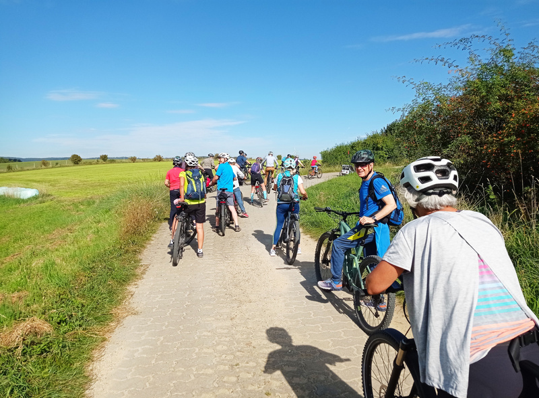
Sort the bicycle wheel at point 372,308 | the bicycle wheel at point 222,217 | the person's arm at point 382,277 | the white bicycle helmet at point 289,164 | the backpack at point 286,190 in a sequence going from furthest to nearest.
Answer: the bicycle wheel at point 222,217, the white bicycle helmet at point 289,164, the backpack at point 286,190, the bicycle wheel at point 372,308, the person's arm at point 382,277

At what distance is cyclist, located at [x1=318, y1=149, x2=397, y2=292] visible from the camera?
160 inches

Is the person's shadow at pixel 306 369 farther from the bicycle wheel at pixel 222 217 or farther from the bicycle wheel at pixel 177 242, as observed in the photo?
the bicycle wheel at pixel 222 217

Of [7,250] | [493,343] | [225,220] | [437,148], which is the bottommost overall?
[7,250]

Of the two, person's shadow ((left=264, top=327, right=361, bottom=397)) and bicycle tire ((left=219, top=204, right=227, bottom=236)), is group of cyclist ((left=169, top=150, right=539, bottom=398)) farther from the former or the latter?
bicycle tire ((left=219, top=204, right=227, bottom=236))

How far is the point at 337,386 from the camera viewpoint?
3.13 meters

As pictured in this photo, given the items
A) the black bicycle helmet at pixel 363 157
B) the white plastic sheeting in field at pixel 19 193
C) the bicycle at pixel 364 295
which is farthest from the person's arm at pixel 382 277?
the white plastic sheeting in field at pixel 19 193

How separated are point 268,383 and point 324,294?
2330 mm

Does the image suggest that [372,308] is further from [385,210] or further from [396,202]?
[396,202]

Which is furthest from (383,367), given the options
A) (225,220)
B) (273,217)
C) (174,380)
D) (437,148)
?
(437,148)

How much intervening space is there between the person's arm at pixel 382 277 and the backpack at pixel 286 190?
4.85 metres

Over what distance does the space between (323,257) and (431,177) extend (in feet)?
12.9

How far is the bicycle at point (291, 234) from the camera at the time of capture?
6.68 m

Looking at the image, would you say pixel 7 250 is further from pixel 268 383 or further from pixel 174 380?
pixel 268 383

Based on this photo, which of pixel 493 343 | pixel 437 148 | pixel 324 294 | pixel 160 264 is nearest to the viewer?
pixel 493 343
